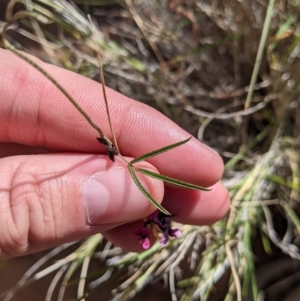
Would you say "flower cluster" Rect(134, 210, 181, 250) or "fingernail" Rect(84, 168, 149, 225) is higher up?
"fingernail" Rect(84, 168, 149, 225)

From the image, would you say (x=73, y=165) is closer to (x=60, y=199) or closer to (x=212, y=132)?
(x=60, y=199)

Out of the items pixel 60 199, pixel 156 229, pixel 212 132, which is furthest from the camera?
pixel 212 132

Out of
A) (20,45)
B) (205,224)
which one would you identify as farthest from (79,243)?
(20,45)

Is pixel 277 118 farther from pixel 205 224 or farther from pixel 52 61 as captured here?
pixel 52 61

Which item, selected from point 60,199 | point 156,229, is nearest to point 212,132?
point 156,229

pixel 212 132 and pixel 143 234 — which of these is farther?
pixel 212 132
